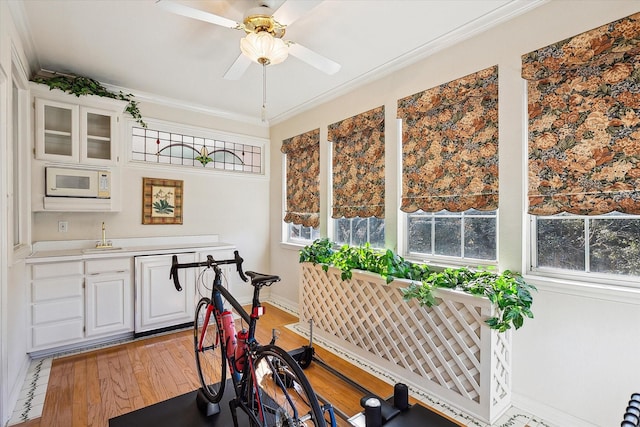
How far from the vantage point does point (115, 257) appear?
323 centimetres

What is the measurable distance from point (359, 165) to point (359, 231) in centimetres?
76

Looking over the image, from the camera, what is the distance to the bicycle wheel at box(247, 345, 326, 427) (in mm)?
1303

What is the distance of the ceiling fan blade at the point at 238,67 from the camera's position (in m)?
2.36

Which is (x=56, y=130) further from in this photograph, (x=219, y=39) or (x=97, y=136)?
(x=219, y=39)

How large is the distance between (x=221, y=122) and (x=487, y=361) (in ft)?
13.8

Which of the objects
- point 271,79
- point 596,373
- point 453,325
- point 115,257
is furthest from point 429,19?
point 115,257

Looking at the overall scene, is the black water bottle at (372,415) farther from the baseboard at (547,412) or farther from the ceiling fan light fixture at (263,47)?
the ceiling fan light fixture at (263,47)

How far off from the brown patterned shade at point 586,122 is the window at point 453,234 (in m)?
0.41

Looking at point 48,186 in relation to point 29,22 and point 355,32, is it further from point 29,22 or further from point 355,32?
point 355,32

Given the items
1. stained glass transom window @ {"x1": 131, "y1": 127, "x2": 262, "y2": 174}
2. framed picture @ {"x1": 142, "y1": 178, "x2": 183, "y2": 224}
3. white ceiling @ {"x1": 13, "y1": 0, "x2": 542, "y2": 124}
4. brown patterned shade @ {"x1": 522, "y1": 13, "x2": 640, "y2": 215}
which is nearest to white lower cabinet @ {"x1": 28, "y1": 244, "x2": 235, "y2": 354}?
framed picture @ {"x1": 142, "y1": 178, "x2": 183, "y2": 224}

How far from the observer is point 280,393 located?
58.1 inches

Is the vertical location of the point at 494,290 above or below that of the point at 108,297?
above

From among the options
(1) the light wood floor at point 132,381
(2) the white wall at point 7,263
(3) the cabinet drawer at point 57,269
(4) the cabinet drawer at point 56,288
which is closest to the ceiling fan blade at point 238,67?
(2) the white wall at point 7,263

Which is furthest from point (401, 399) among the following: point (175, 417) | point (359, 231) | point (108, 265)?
point (108, 265)
